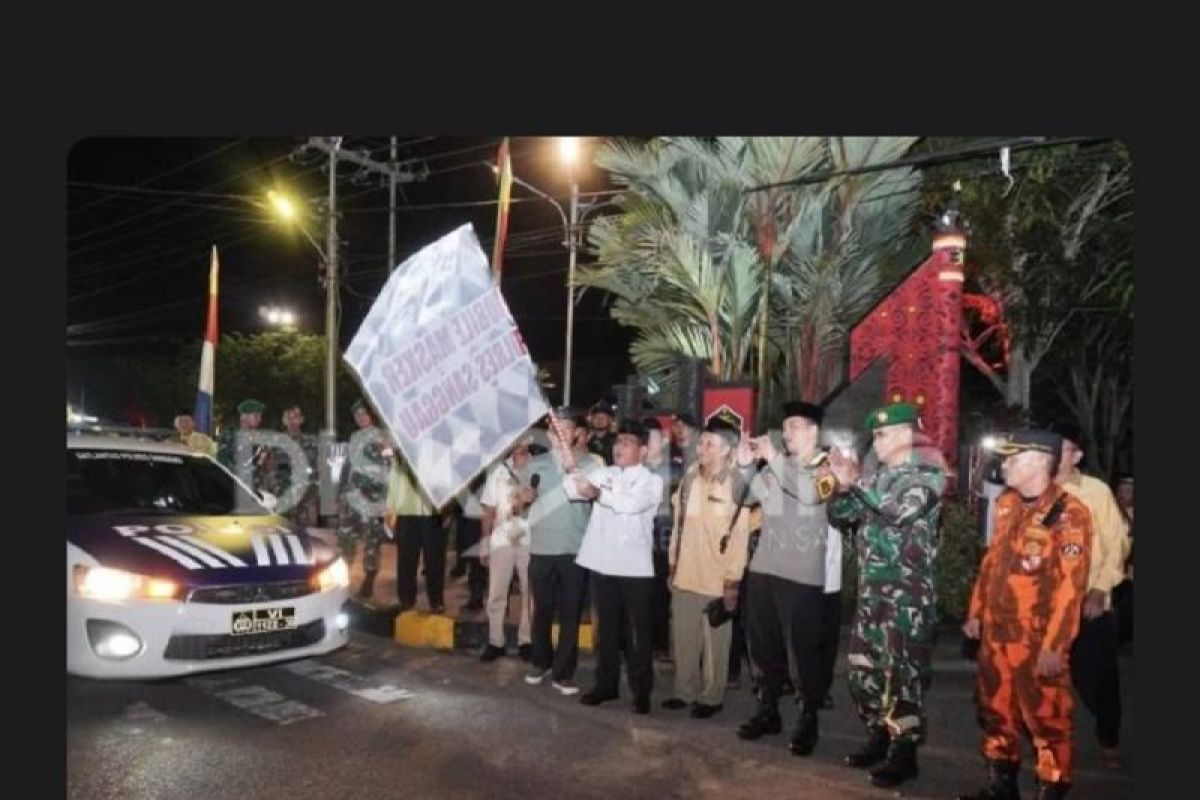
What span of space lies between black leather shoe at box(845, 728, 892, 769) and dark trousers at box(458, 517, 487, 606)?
3623 millimetres

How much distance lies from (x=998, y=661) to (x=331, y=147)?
6829 mm

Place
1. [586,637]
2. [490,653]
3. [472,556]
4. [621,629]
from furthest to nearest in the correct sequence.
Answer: [472,556]
[586,637]
[490,653]
[621,629]

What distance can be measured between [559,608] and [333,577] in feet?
4.61

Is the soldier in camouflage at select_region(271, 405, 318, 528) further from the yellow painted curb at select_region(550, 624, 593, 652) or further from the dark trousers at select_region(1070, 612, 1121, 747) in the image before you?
the dark trousers at select_region(1070, 612, 1121, 747)

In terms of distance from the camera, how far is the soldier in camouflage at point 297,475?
821cm

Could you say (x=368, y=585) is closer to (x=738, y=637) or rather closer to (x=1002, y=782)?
(x=738, y=637)

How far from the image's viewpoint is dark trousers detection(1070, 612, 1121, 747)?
4.47 meters

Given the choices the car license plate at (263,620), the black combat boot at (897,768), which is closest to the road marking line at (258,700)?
the car license plate at (263,620)

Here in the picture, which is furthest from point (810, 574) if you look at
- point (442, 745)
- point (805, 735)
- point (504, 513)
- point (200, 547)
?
point (200, 547)

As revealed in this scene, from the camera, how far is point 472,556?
7.87m

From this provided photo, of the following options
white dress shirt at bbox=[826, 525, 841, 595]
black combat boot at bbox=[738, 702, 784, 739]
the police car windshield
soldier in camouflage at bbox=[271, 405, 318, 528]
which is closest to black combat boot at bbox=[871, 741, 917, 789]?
black combat boot at bbox=[738, 702, 784, 739]

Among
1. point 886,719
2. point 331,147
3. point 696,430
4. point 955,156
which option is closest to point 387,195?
point 331,147

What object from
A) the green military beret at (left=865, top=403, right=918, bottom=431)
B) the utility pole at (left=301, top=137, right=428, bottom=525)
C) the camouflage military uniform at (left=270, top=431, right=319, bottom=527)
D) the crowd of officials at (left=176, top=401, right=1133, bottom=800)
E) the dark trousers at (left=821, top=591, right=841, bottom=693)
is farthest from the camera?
the utility pole at (left=301, top=137, right=428, bottom=525)

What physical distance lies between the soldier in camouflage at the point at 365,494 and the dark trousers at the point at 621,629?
10.5 ft
